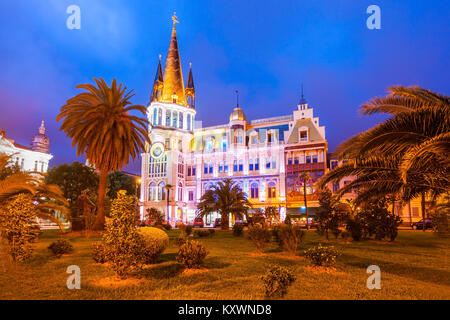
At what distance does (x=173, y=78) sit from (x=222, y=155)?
71.9 ft

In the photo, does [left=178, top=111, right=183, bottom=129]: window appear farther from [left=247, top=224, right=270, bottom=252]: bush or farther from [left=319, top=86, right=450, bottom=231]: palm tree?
[left=319, top=86, right=450, bottom=231]: palm tree

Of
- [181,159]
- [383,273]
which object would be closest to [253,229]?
[383,273]

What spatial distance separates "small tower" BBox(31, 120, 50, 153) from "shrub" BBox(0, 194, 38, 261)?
7563cm

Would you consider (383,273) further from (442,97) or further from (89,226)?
(89,226)

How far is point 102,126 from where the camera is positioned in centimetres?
2655

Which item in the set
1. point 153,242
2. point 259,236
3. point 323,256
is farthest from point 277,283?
point 259,236

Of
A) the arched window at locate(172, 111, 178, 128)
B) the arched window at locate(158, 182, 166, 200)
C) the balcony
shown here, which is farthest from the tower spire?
the balcony

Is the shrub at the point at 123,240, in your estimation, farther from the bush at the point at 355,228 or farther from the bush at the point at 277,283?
the bush at the point at 355,228

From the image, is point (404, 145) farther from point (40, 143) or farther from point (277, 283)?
point (40, 143)

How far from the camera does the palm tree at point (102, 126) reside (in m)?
25.6

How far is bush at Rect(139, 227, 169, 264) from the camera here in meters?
11.0

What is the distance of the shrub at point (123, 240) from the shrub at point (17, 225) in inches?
174
